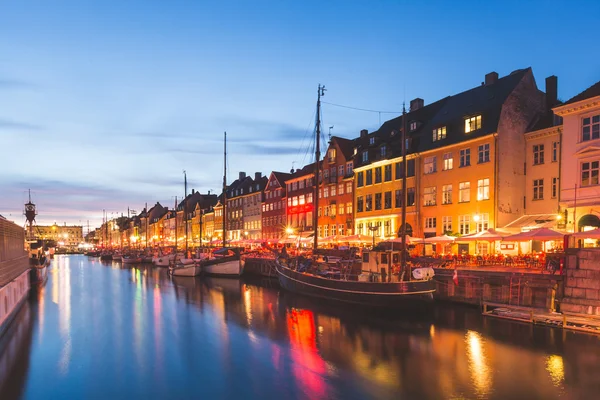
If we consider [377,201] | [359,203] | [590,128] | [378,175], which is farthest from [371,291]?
[359,203]

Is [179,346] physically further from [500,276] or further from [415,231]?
[415,231]

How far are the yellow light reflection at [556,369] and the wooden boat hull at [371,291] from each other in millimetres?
9185

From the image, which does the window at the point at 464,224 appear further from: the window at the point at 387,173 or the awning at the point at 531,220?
the window at the point at 387,173

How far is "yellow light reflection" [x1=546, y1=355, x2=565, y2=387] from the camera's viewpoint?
1519cm

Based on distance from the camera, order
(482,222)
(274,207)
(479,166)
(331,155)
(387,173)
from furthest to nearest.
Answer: (274,207)
(331,155)
(387,173)
(479,166)
(482,222)

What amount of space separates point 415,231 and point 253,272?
66.5 ft

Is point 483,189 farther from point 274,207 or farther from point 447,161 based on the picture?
point 274,207

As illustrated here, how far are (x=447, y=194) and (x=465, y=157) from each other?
376cm

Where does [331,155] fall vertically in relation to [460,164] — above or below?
above

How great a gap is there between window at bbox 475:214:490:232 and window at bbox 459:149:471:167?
4831 mm

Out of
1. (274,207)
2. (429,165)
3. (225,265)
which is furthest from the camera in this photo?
(274,207)

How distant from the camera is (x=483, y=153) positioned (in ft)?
126

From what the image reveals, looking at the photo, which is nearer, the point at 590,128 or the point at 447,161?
the point at 590,128

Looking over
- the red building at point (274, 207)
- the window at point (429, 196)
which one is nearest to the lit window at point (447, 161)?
the window at point (429, 196)
